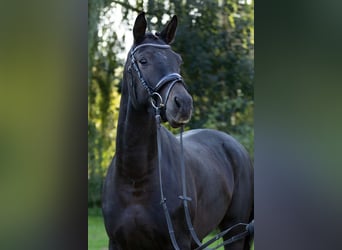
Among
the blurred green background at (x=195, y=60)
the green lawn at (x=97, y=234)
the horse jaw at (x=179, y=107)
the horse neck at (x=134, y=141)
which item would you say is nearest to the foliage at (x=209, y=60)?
the blurred green background at (x=195, y=60)

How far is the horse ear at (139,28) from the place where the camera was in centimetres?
268

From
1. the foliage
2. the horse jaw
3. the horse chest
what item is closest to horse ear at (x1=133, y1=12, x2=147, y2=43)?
the horse jaw

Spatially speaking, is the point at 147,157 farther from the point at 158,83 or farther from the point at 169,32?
the point at 169,32

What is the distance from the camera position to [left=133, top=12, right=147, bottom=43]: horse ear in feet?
8.80

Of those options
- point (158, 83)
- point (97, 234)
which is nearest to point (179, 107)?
point (158, 83)

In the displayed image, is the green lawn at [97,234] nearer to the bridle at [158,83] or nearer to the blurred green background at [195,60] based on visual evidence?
the blurred green background at [195,60]

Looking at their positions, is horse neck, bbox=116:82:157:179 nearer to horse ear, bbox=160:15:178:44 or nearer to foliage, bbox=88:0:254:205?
horse ear, bbox=160:15:178:44

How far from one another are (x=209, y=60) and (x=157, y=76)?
1315 mm
